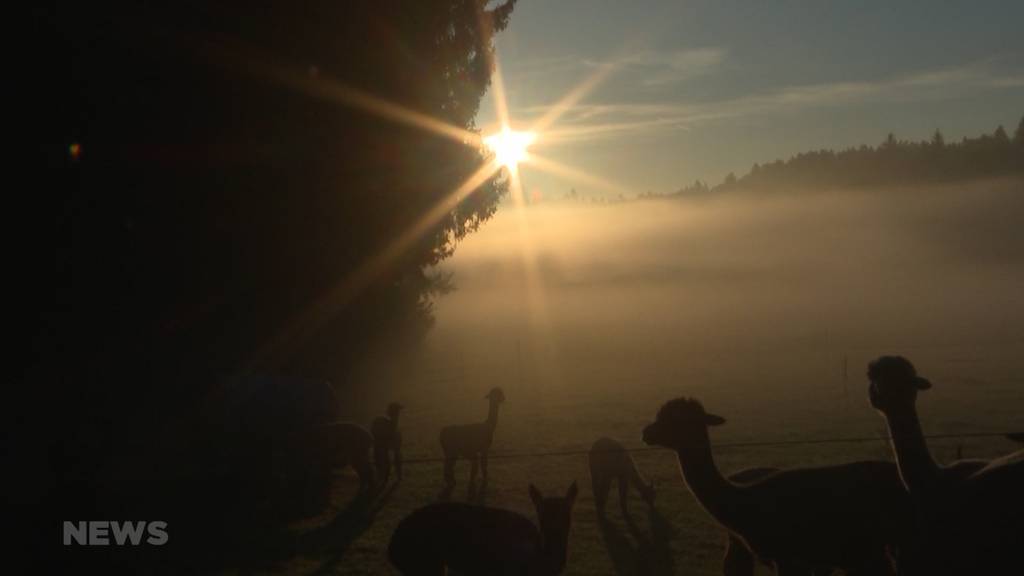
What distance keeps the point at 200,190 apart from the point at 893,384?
1156cm

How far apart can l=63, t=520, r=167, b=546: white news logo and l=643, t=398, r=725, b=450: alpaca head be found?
7476mm

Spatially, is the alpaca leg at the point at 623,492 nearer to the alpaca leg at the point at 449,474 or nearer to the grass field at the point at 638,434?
the grass field at the point at 638,434

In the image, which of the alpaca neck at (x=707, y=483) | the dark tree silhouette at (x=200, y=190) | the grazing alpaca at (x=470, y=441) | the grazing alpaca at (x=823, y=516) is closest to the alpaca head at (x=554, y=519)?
the alpaca neck at (x=707, y=483)

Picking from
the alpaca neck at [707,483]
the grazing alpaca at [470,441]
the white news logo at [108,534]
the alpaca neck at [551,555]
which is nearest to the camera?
the alpaca neck at [551,555]

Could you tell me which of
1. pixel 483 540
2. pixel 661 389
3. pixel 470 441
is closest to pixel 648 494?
pixel 470 441

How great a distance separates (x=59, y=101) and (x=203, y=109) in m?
2.23

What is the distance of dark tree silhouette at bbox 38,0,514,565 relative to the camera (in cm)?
1539

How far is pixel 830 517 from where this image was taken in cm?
895

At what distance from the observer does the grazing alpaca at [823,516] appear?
29.3 ft

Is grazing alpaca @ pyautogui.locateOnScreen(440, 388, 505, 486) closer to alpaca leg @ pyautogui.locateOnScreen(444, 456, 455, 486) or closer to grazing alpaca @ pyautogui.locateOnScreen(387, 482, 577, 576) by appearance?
alpaca leg @ pyautogui.locateOnScreen(444, 456, 455, 486)

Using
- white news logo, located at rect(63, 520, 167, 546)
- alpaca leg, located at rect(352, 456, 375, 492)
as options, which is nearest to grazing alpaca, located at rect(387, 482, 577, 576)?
white news logo, located at rect(63, 520, 167, 546)

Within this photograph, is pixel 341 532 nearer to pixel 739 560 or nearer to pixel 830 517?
pixel 739 560

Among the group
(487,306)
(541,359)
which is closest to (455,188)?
(541,359)

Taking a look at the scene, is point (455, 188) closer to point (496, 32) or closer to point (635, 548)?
point (496, 32)
